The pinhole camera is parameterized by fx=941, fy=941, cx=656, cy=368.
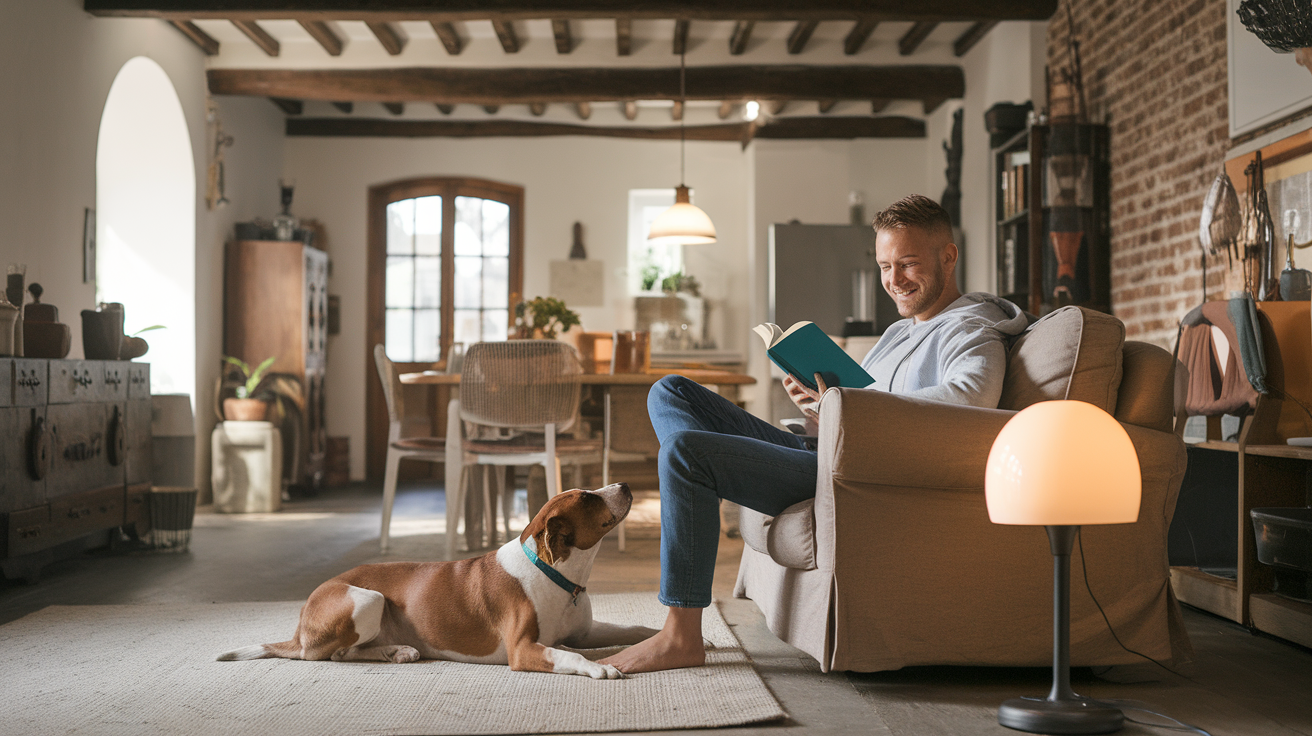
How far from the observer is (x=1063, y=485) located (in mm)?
1553

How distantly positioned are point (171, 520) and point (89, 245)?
1.40m

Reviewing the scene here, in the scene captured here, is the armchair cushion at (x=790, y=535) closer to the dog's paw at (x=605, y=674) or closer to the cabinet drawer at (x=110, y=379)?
the dog's paw at (x=605, y=674)

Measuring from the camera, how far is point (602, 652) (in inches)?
84.7

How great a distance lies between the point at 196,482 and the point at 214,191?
1758mm

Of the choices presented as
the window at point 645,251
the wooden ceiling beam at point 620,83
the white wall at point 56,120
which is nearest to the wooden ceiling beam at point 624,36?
the wooden ceiling beam at point 620,83

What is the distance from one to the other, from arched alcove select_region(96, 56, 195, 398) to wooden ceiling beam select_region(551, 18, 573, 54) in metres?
2.22

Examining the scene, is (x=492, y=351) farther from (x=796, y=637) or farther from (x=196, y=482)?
(x=196, y=482)

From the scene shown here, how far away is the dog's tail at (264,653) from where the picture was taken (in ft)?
7.09

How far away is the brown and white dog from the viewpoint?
203 cm

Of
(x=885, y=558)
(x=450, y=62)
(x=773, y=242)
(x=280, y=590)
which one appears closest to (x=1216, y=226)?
(x=885, y=558)

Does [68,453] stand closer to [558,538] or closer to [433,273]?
[558,538]

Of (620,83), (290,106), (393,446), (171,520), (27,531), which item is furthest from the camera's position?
(290,106)

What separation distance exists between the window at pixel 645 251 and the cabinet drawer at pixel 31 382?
4514mm

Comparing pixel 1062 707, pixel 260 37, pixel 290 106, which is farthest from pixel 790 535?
pixel 290 106
